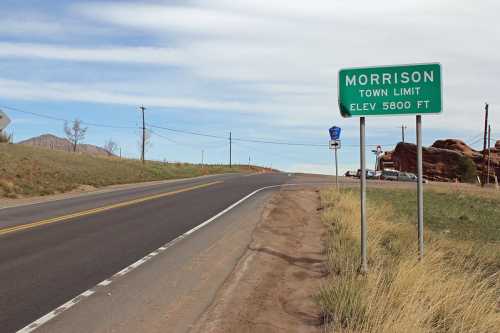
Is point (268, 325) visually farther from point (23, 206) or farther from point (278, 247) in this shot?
point (23, 206)

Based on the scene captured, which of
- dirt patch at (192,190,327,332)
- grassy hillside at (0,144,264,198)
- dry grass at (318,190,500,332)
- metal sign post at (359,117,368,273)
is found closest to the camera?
dry grass at (318,190,500,332)

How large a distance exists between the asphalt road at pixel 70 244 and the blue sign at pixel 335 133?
785cm

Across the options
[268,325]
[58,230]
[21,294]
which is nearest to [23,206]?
[58,230]

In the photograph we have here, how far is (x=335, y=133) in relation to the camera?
24984mm

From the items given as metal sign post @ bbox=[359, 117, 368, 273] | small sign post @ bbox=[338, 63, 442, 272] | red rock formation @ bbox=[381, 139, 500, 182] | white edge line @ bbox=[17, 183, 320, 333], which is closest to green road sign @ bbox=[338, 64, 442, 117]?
small sign post @ bbox=[338, 63, 442, 272]

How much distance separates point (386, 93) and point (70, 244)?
281 inches

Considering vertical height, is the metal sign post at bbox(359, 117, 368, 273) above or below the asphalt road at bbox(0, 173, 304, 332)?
above

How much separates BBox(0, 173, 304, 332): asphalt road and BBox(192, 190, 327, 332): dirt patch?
2058 millimetres

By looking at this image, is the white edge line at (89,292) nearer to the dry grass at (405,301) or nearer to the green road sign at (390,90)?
the dry grass at (405,301)

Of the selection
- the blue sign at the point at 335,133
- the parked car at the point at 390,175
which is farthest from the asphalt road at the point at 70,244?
the parked car at the point at 390,175

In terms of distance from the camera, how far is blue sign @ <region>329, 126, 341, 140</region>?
81.9ft

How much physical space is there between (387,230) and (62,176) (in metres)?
28.2

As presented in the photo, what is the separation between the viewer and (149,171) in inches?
2168

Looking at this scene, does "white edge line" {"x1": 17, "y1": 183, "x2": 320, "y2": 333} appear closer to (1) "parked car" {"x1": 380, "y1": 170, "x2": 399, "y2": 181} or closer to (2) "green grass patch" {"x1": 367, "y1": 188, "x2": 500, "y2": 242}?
(2) "green grass patch" {"x1": 367, "y1": 188, "x2": 500, "y2": 242}
